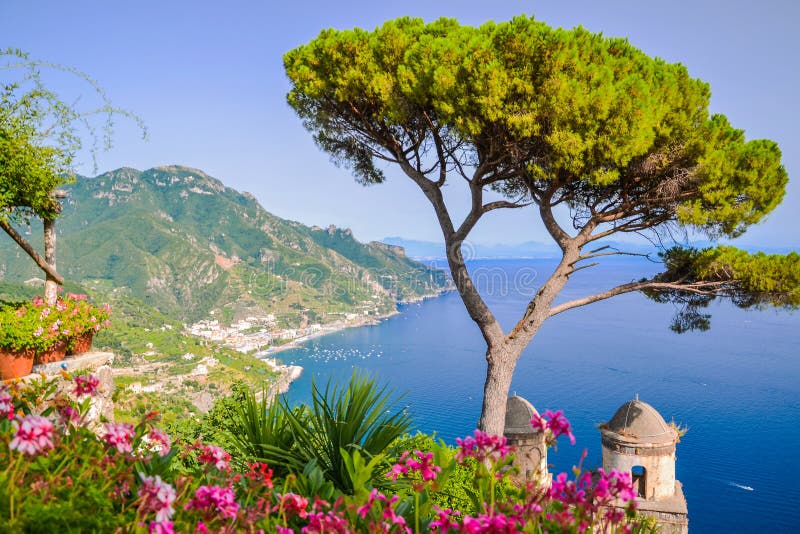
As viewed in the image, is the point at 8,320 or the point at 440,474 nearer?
the point at 440,474

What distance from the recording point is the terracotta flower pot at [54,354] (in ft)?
14.8

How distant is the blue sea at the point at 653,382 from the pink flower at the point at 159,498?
7166 millimetres

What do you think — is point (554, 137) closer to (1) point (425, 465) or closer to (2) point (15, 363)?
(1) point (425, 465)

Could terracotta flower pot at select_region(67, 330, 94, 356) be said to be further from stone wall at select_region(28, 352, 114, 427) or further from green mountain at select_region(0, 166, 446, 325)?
green mountain at select_region(0, 166, 446, 325)

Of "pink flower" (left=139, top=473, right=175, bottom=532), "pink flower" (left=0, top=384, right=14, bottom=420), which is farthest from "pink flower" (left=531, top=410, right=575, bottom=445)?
"pink flower" (left=0, top=384, right=14, bottom=420)

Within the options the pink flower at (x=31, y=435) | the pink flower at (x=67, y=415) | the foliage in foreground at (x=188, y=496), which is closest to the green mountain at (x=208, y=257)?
the pink flower at (x=67, y=415)

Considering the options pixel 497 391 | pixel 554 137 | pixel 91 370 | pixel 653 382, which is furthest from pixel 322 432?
pixel 653 382

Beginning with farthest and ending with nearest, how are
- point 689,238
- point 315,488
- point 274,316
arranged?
point 274,316 < point 689,238 < point 315,488

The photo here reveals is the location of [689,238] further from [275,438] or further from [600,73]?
[275,438]

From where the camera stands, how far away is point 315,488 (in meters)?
1.76

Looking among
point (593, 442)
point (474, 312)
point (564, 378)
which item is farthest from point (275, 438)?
point (564, 378)

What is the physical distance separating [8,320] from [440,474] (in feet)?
14.4

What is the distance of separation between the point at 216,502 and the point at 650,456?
26.1 feet

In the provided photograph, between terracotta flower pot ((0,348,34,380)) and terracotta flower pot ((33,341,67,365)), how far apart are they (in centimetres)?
14
